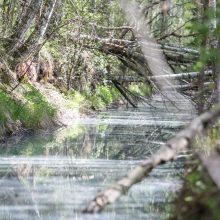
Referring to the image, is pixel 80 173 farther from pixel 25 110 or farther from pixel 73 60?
pixel 73 60

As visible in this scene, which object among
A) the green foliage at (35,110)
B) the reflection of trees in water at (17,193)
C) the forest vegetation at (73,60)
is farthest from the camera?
the green foliage at (35,110)

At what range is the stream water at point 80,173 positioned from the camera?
8250 mm

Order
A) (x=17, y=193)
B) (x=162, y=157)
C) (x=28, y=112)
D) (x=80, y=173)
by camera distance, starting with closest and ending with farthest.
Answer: (x=162, y=157), (x=17, y=193), (x=80, y=173), (x=28, y=112)

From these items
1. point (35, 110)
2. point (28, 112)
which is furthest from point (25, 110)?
point (35, 110)

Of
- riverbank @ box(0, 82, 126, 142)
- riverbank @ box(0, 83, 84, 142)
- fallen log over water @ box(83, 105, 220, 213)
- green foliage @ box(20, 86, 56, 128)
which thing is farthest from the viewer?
green foliage @ box(20, 86, 56, 128)

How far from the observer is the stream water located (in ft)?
27.1

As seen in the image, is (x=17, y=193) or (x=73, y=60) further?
(x=73, y=60)

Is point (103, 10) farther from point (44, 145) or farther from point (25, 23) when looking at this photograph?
point (44, 145)

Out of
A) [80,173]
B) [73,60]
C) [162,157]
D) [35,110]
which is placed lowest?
[80,173]

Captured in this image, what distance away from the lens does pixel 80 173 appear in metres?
11.4

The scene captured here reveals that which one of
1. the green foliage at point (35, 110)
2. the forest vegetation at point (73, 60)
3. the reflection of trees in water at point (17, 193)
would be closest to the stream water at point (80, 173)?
the reflection of trees in water at point (17, 193)

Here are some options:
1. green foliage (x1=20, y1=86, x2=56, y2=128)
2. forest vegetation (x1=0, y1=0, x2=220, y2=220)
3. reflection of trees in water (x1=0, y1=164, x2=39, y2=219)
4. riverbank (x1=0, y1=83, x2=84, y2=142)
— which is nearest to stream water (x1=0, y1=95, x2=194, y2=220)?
reflection of trees in water (x1=0, y1=164, x2=39, y2=219)

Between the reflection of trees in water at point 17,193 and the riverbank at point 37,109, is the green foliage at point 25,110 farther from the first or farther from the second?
the reflection of trees in water at point 17,193

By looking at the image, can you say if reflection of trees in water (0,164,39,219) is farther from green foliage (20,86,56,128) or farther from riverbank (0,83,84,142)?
green foliage (20,86,56,128)
